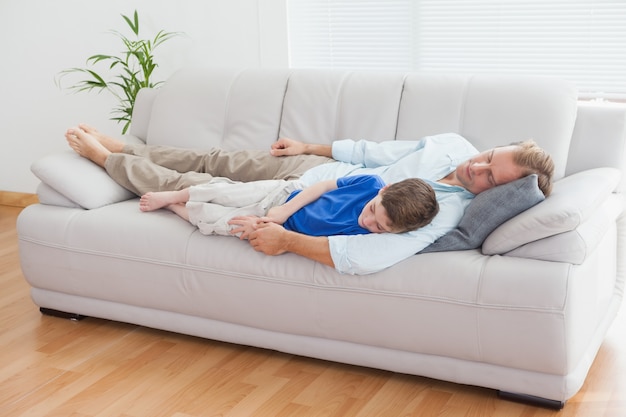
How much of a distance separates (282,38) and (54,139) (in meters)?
1.67

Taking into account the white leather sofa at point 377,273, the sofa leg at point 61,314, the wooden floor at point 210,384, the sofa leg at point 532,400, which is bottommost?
the sofa leg at point 61,314

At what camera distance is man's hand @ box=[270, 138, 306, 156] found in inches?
127

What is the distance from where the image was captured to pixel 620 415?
94.7 inches

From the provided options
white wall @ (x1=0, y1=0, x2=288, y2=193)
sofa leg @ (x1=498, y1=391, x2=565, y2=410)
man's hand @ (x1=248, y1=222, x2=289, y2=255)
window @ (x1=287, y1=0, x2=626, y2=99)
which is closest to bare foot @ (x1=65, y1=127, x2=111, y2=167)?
man's hand @ (x1=248, y1=222, x2=289, y2=255)

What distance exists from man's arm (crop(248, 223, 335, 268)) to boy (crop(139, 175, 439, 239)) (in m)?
0.06

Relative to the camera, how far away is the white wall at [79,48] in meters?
4.11

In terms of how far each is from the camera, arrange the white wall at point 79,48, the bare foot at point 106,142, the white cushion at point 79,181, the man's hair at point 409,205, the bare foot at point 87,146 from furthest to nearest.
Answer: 1. the white wall at point 79,48
2. the bare foot at point 106,142
3. the bare foot at point 87,146
4. the white cushion at point 79,181
5. the man's hair at point 409,205

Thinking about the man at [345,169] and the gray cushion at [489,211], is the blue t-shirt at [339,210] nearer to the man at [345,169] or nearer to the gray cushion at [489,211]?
the man at [345,169]

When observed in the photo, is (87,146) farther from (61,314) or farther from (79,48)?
(79,48)

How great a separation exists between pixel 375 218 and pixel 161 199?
90 centimetres

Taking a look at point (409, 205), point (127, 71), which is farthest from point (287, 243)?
point (127, 71)

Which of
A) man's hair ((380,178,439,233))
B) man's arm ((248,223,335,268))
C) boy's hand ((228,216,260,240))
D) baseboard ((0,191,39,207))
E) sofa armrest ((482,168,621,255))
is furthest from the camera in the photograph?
baseboard ((0,191,39,207))

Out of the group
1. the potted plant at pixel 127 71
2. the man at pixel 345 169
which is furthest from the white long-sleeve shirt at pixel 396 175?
the potted plant at pixel 127 71

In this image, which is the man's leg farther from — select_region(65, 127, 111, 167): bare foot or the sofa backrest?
the sofa backrest
